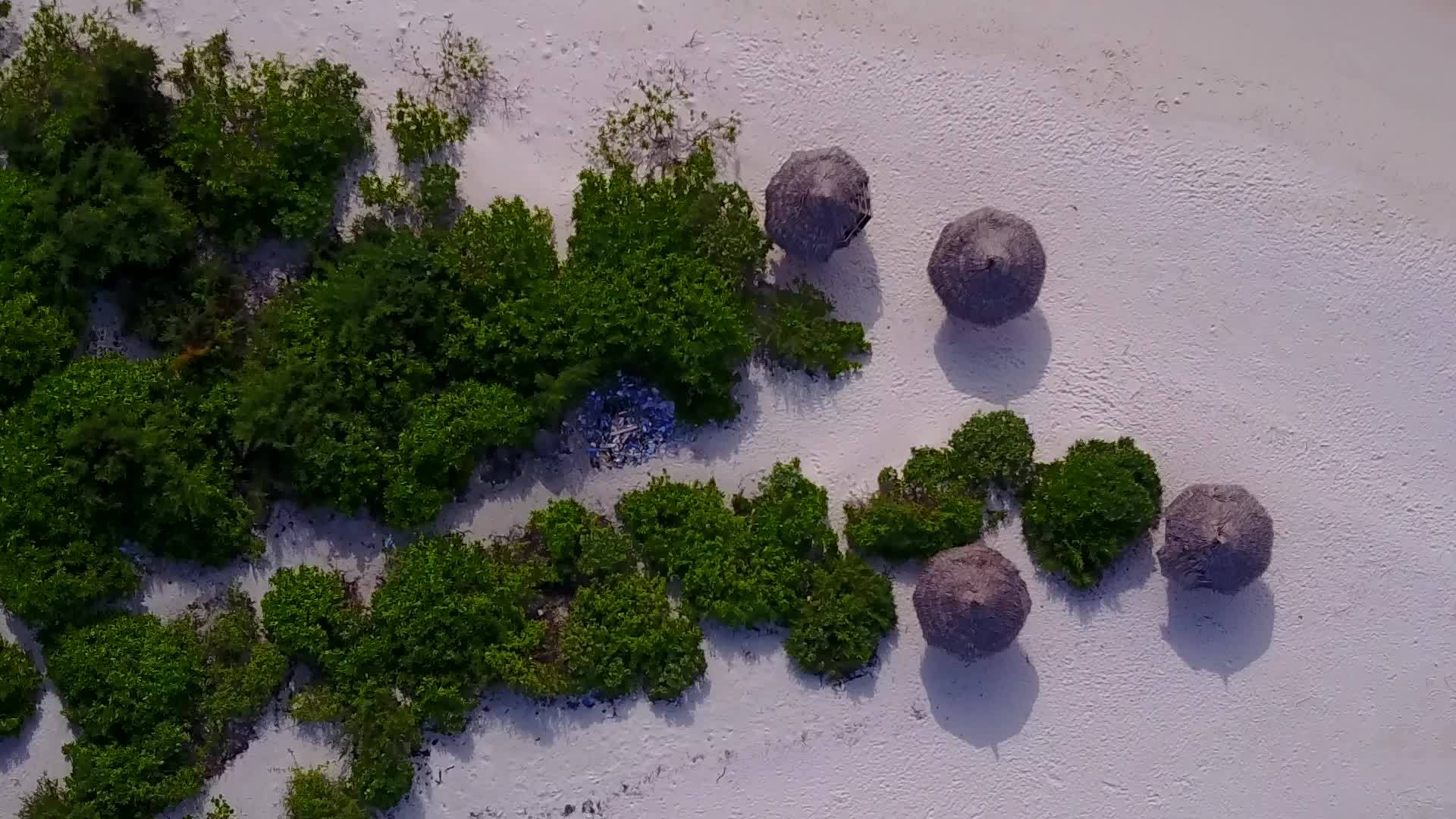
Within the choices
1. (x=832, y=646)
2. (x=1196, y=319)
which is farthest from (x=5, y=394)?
(x=1196, y=319)

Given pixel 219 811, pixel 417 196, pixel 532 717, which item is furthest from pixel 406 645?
pixel 417 196

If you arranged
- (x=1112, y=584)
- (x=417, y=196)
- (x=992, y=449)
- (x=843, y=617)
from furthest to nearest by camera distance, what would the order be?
(x=1112, y=584) → (x=417, y=196) → (x=992, y=449) → (x=843, y=617)

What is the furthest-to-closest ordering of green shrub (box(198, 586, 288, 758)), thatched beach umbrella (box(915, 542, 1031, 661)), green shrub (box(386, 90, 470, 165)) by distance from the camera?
green shrub (box(386, 90, 470, 165)) < green shrub (box(198, 586, 288, 758)) < thatched beach umbrella (box(915, 542, 1031, 661))

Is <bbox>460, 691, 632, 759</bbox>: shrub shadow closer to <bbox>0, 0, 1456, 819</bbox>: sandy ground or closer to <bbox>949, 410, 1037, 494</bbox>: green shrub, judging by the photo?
<bbox>0, 0, 1456, 819</bbox>: sandy ground

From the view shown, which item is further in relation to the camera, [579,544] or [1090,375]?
[1090,375]

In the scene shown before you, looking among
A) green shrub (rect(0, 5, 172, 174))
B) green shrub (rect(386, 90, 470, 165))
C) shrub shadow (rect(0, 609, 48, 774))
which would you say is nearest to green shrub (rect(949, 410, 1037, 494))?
green shrub (rect(386, 90, 470, 165))

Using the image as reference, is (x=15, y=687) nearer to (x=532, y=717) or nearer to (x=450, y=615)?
(x=450, y=615)
